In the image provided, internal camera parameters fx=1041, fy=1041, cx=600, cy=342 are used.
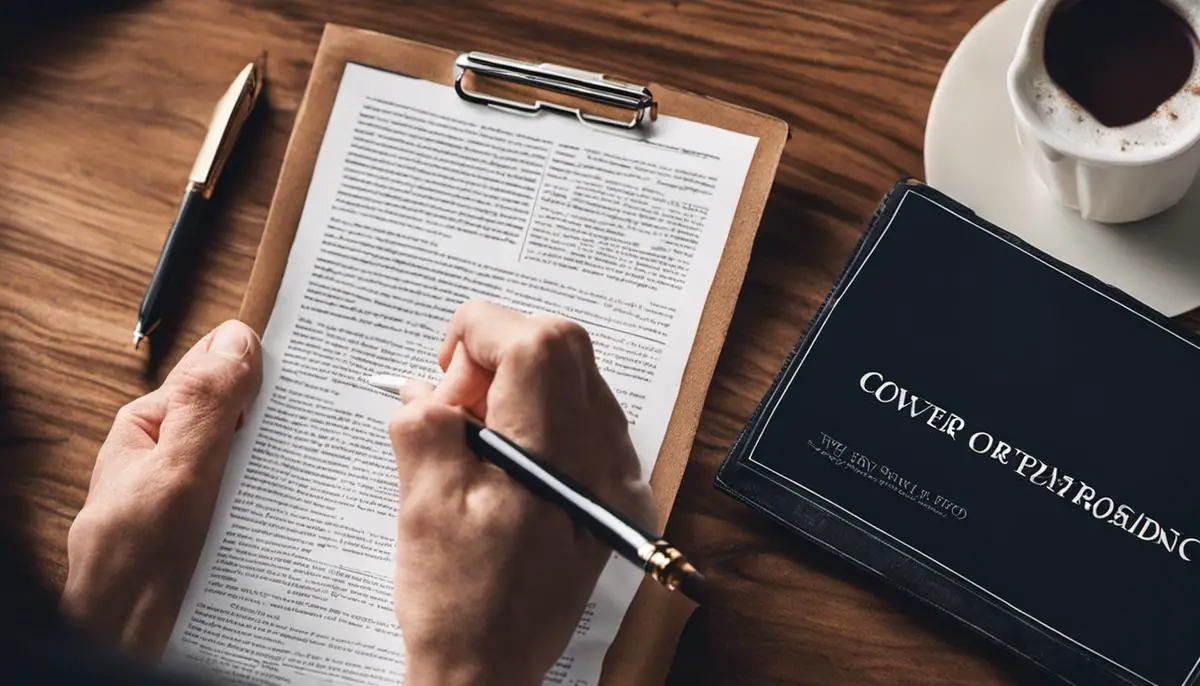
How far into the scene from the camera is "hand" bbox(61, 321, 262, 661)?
2.10 feet

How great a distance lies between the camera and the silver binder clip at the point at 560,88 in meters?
0.66

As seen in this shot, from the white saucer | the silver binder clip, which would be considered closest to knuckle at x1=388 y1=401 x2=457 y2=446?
the silver binder clip

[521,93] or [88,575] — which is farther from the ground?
[521,93]

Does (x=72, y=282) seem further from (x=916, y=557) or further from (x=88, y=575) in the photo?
(x=916, y=557)

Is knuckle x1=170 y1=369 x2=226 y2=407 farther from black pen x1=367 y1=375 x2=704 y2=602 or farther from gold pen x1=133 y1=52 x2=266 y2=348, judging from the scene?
black pen x1=367 y1=375 x2=704 y2=602

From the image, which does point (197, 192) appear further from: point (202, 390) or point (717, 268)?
point (717, 268)

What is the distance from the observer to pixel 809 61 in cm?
68

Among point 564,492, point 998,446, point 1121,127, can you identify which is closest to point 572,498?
point 564,492

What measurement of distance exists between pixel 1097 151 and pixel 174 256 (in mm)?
560

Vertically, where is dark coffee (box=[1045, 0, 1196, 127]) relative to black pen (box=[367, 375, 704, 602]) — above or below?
above

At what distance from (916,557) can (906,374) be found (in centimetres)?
10

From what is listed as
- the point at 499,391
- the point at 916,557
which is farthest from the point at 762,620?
the point at 499,391

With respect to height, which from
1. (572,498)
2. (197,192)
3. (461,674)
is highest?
(197,192)

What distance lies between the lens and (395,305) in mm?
672
